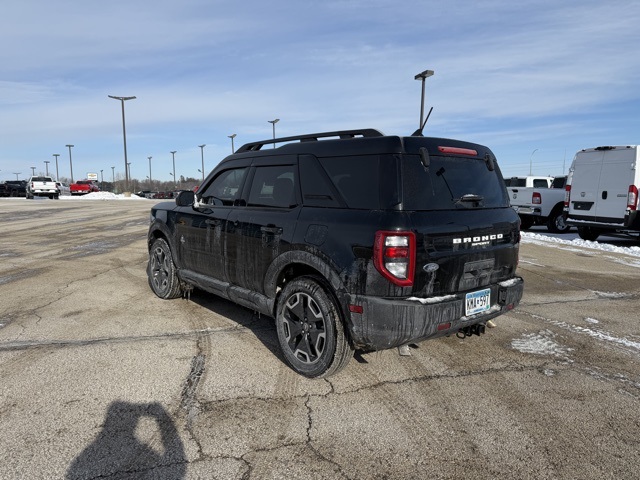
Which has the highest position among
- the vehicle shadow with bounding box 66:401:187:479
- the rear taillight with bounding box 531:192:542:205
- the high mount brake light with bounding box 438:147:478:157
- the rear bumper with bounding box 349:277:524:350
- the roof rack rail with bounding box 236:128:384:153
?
the roof rack rail with bounding box 236:128:384:153

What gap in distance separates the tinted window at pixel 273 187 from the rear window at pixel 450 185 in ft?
3.45

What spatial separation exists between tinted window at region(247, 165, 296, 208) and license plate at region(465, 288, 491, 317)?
1.58m

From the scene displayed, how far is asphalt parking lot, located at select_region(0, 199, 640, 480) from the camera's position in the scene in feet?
8.22

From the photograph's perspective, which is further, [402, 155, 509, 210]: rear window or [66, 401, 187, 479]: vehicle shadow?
[402, 155, 509, 210]: rear window

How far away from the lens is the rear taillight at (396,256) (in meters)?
2.94

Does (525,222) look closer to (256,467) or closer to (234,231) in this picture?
(234,231)

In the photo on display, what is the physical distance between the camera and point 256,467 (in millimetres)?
2457

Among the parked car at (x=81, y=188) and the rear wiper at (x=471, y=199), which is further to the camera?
the parked car at (x=81, y=188)

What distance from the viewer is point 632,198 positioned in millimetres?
10914

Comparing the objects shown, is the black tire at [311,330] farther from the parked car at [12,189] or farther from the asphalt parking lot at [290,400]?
the parked car at [12,189]

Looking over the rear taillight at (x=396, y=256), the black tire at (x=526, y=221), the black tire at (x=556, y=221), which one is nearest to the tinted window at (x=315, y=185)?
the rear taillight at (x=396, y=256)

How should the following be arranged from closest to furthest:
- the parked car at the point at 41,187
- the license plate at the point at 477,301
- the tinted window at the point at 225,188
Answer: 1. the license plate at the point at 477,301
2. the tinted window at the point at 225,188
3. the parked car at the point at 41,187

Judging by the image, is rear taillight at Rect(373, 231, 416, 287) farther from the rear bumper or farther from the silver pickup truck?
the silver pickup truck

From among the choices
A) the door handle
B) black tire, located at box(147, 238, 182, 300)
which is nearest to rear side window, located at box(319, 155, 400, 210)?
the door handle
